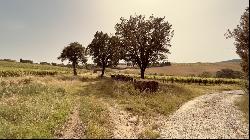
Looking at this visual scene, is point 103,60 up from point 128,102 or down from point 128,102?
up

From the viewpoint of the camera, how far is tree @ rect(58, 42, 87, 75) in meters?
107

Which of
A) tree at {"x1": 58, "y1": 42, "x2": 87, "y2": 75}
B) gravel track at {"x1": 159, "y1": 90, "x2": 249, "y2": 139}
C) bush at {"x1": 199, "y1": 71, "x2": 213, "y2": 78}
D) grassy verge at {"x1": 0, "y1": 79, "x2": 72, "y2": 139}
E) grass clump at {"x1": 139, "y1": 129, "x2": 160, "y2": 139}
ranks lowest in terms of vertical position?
grass clump at {"x1": 139, "y1": 129, "x2": 160, "y2": 139}

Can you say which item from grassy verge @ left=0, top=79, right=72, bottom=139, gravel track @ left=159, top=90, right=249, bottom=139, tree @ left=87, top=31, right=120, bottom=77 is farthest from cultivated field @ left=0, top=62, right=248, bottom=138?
tree @ left=87, top=31, right=120, bottom=77

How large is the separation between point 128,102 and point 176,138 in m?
17.3

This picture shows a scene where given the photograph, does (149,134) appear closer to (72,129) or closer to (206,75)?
(72,129)

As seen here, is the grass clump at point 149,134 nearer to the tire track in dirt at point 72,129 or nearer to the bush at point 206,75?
the tire track in dirt at point 72,129

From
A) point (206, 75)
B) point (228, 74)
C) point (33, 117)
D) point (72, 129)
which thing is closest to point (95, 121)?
point (72, 129)

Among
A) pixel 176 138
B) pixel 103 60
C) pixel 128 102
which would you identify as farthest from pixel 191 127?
pixel 103 60

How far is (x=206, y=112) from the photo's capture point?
3572 centimetres

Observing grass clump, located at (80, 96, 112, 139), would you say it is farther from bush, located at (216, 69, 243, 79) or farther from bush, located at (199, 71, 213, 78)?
bush, located at (216, 69, 243, 79)

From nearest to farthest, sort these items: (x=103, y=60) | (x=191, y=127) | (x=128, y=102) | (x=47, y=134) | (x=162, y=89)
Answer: (x=47, y=134)
(x=191, y=127)
(x=128, y=102)
(x=162, y=89)
(x=103, y=60)

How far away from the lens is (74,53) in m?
107

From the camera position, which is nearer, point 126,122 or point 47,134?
point 47,134

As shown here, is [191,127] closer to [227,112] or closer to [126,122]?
[126,122]
